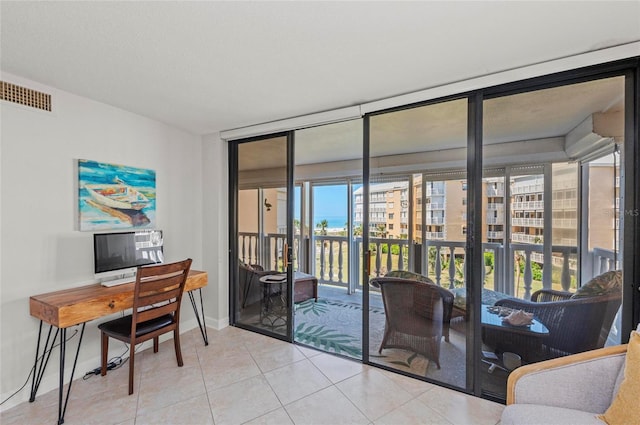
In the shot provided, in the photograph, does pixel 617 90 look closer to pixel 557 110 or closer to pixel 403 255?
pixel 557 110

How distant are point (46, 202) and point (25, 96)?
2.57 ft

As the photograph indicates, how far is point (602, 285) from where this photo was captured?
1.84m

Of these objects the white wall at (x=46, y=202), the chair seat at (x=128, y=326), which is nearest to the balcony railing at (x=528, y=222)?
the chair seat at (x=128, y=326)

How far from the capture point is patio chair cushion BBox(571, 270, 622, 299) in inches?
70.1

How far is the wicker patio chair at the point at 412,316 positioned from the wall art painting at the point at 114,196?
238cm

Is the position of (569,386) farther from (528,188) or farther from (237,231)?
(237,231)

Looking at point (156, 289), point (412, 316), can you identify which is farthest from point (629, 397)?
point (156, 289)

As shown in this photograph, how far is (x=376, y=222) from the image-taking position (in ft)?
8.46

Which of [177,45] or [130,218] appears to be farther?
[130,218]

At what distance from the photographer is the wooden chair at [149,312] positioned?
7.02 feet

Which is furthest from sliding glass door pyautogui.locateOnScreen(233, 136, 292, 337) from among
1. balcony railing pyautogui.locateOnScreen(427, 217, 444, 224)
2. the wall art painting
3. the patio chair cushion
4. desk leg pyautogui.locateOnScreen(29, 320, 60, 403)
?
the patio chair cushion

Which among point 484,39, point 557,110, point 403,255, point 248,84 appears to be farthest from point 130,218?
point 557,110

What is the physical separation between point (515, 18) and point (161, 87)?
235 centimetres

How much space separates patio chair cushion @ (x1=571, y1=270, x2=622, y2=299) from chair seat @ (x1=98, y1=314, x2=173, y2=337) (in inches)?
123
